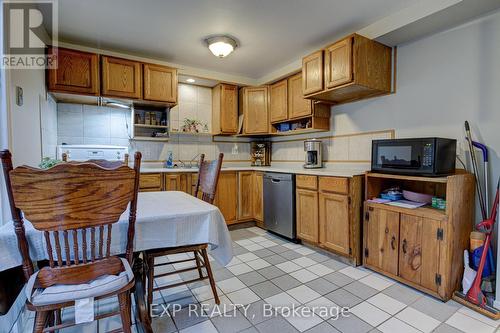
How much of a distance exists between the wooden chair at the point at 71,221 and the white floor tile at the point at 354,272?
6.33 ft

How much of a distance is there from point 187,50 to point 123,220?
264 cm

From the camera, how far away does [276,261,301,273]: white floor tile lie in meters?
2.47

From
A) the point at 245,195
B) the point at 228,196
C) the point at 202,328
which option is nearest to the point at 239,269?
the point at 202,328

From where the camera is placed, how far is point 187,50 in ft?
10.7

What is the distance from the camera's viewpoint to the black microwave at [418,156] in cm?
199

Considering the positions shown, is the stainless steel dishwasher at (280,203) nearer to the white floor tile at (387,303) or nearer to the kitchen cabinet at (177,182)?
the kitchen cabinet at (177,182)

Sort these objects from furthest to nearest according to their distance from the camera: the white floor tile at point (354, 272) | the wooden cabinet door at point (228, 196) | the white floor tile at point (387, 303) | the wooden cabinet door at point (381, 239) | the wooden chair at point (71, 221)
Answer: the wooden cabinet door at point (228, 196)
the white floor tile at point (354, 272)
the wooden cabinet door at point (381, 239)
the white floor tile at point (387, 303)
the wooden chair at point (71, 221)

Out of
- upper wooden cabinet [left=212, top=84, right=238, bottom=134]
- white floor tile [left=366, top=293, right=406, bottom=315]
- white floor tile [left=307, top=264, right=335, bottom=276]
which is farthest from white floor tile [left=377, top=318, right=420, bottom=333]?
upper wooden cabinet [left=212, top=84, right=238, bottom=134]

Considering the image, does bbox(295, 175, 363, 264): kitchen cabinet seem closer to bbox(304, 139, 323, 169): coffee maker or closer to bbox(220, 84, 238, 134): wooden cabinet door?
bbox(304, 139, 323, 169): coffee maker

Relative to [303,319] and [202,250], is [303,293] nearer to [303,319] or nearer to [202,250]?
[303,319]

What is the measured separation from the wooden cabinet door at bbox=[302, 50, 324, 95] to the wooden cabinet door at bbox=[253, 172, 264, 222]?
A: 1366mm

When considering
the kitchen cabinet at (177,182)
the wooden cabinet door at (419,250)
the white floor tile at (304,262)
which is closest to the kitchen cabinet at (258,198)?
the kitchen cabinet at (177,182)

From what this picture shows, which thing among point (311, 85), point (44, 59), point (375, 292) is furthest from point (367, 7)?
point (44, 59)

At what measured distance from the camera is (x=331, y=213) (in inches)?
108
